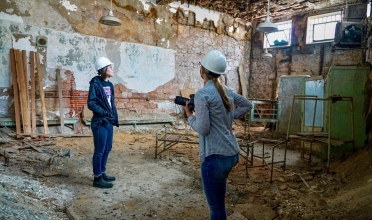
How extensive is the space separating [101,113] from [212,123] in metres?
1.86

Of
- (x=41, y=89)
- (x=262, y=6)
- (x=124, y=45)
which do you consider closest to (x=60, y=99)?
(x=41, y=89)

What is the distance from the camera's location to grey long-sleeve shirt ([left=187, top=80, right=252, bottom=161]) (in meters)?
1.69

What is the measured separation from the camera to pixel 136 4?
771cm

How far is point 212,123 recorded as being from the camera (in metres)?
1.75

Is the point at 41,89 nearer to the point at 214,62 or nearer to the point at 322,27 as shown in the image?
the point at 214,62

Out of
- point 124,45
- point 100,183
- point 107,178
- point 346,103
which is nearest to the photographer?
point 100,183

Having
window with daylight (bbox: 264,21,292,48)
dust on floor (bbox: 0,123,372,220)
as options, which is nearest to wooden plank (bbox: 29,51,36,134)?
dust on floor (bbox: 0,123,372,220)

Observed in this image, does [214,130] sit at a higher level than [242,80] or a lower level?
lower

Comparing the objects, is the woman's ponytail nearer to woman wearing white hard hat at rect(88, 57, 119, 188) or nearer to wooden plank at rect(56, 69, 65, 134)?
woman wearing white hard hat at rect(88, 57, 119, 188)

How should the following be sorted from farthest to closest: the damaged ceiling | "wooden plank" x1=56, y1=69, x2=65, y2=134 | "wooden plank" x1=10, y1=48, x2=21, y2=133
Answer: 1. the damaged ceiling
2. "wooden plank" x1=56, y1=69, x2=65, y2=134
3. "wooden plank" x1=10, y1=48, x2=21, y2=133

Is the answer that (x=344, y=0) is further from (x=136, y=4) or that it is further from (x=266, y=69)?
(x=136, y=4)

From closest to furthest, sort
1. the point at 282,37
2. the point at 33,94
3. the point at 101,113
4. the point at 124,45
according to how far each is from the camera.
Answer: the point at 101,113 < the point at 33,94 < the point at 124,45 < the point at 282,37

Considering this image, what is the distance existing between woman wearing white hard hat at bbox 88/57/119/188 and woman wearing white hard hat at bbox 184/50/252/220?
5.88 ft

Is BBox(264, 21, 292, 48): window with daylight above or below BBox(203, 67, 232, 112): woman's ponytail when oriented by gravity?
above
